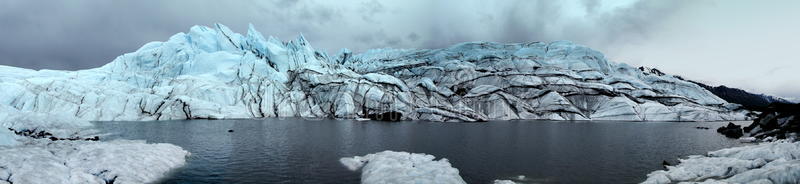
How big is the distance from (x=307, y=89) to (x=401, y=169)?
336ft

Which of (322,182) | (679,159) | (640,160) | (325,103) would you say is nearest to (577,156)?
(640,160)

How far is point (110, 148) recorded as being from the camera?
32.2m

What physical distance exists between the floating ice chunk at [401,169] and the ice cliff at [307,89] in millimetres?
65261

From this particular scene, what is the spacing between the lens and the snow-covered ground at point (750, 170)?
21.1 m

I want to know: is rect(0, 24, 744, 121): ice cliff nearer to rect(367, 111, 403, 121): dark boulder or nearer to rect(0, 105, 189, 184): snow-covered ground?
rect(367, 111, 403, 121): dark boulder

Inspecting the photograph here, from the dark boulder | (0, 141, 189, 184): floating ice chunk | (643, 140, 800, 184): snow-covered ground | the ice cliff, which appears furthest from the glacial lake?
the ice cliff

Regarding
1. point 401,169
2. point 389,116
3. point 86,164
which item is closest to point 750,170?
point 401,169

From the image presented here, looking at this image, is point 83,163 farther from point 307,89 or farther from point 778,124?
point 307,89

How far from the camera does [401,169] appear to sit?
94.2 feet

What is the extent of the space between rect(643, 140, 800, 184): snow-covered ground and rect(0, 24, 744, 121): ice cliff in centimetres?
7063

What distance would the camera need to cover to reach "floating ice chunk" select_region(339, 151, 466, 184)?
1029 inches

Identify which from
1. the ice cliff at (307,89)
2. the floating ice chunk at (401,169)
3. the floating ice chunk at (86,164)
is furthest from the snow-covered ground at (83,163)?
the ice cliff at (307,89)

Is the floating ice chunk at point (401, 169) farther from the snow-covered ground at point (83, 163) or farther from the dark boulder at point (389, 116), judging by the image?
the dark boulder at point (389, 116)

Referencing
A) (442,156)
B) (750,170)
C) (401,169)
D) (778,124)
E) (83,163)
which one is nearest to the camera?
(750,170)
